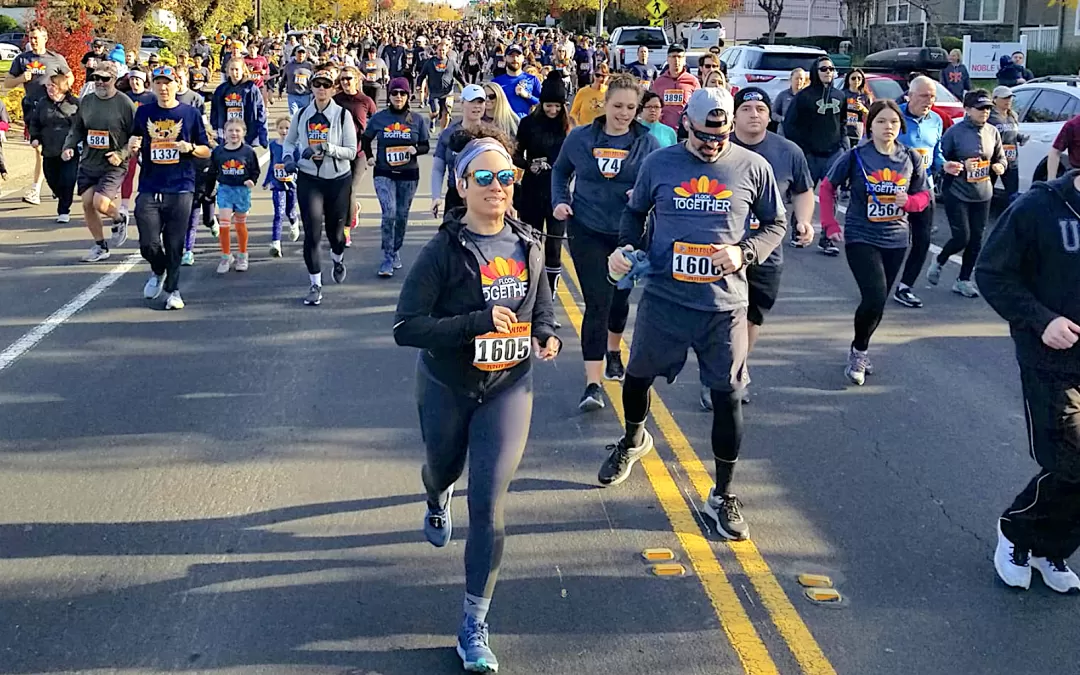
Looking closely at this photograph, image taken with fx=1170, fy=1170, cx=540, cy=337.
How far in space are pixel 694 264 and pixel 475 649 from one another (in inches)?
80.5

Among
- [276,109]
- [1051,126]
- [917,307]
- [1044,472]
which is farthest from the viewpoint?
[276,109]

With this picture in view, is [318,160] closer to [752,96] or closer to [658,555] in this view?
[752,96]

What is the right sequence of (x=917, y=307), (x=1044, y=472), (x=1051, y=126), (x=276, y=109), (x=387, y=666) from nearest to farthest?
(x=387, y=666)
(x=1044, y=472)
(x=917, y=307)
(x=1051, y=126)
(x=276, y=109)

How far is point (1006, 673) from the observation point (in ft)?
13.8

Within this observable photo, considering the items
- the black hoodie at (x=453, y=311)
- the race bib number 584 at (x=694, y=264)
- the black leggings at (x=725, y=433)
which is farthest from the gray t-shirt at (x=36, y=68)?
the black hoodie at (x=453, y=311)

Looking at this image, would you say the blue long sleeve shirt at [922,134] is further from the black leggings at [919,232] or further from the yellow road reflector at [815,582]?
the yellow road reflector at [815,582]

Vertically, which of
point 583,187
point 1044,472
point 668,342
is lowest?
point 1044,472

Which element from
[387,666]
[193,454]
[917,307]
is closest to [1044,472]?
[387,666]

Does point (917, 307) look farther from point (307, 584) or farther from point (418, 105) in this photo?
Answer: point (418, 105)

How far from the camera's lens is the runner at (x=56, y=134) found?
13508mm

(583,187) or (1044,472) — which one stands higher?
(583,187)

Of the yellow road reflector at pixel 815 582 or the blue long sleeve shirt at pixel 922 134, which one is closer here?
the yellow road reflector at pixel 815 582

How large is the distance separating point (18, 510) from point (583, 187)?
3.54 meters

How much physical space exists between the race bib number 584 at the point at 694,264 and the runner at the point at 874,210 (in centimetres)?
265
